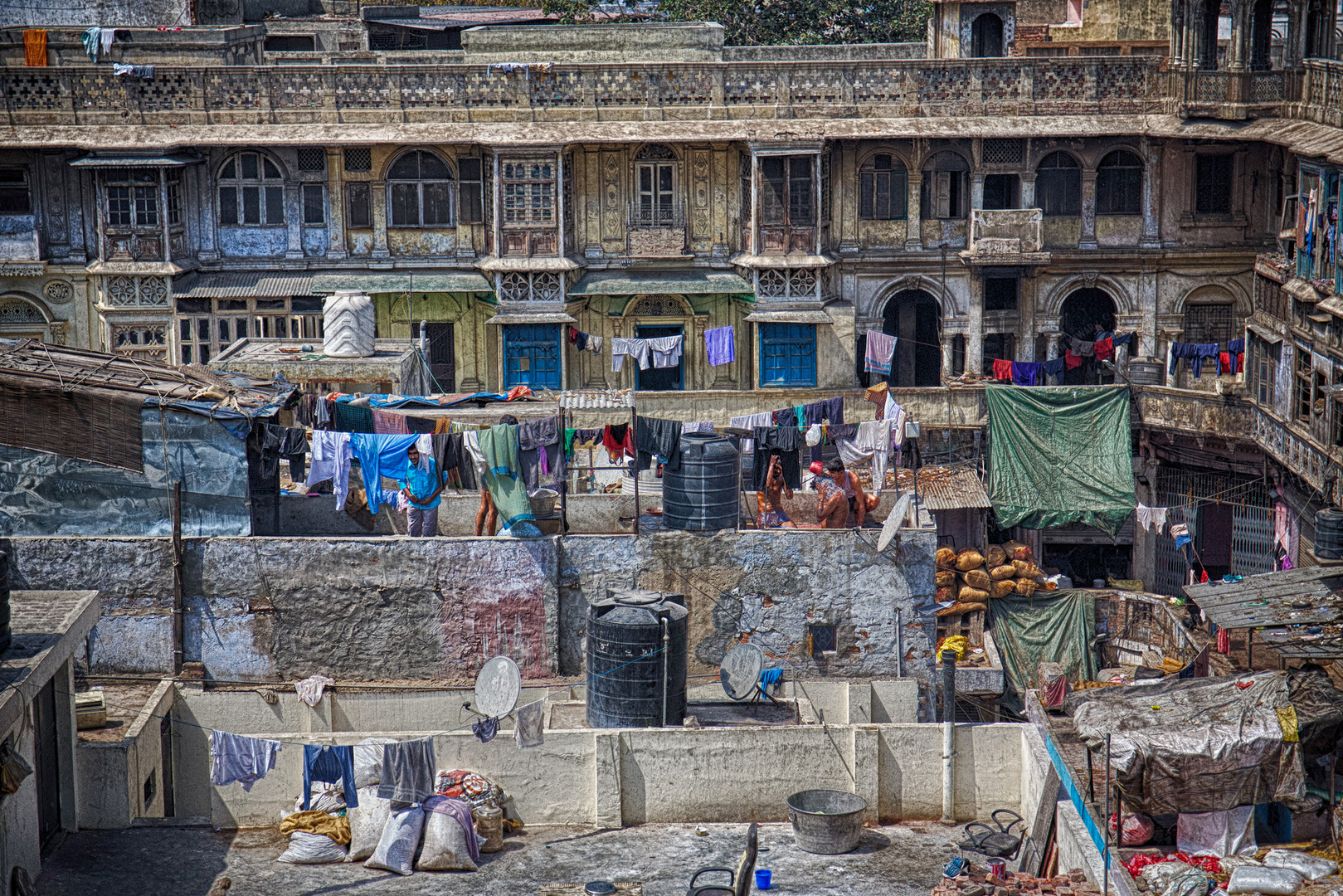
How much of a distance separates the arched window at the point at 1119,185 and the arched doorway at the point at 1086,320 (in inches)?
75.1

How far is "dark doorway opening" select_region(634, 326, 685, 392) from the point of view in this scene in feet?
126

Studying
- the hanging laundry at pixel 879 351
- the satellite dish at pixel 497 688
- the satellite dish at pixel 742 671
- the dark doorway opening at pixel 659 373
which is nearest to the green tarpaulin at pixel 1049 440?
the hanging laundry at pixel 879 351

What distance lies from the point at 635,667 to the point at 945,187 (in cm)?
1844

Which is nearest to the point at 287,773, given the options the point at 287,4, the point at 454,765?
the point at 454,765

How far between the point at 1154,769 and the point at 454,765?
8.27 metres

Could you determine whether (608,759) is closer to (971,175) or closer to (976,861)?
(976,861)

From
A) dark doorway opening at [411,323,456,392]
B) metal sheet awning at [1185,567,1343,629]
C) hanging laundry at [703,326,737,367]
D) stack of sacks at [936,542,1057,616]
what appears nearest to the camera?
metal sheet awning at [1185,567,1343,629]

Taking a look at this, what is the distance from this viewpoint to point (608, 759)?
21.5m

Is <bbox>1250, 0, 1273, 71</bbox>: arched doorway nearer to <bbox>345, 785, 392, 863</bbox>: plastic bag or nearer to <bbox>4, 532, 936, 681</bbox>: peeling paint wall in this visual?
<bbox>4, 532, 936, 681</bbox>: peeling paint wall

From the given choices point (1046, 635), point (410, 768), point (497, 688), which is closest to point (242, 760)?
point (410, 768)

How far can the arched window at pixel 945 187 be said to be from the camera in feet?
123

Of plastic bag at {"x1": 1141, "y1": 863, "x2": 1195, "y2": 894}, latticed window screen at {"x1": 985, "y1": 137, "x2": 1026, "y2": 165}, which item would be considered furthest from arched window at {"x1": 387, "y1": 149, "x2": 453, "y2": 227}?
plastic bag at {"x1": 1141, "y1": 863, "x2": 1195, "y2": 894}

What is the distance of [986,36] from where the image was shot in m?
40.6

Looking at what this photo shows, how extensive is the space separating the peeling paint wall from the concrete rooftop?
14.3 ft
